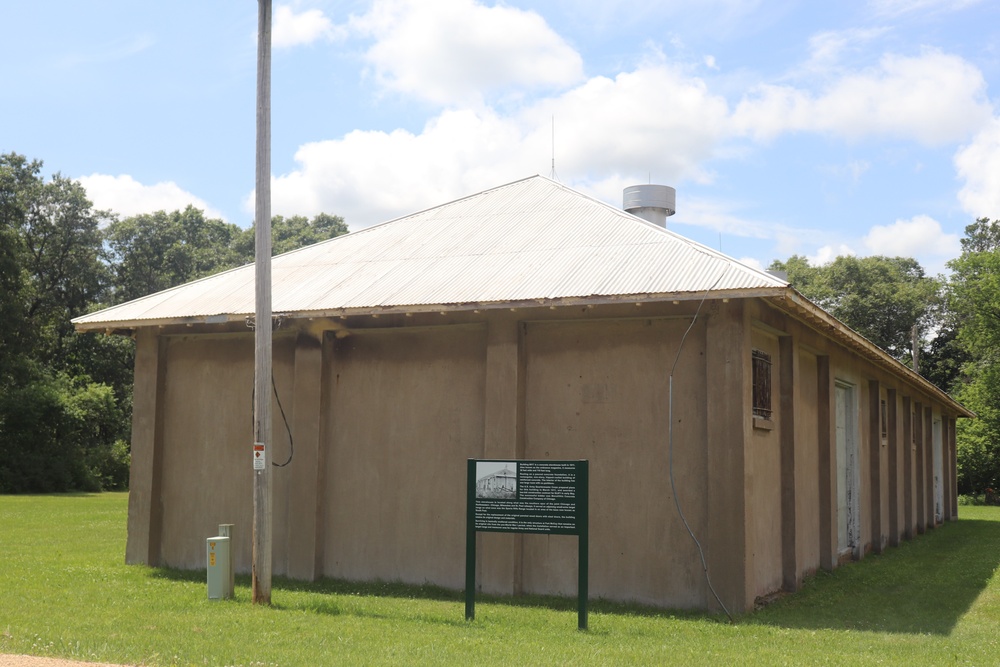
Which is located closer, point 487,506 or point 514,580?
point 487,506

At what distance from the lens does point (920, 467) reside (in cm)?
2780

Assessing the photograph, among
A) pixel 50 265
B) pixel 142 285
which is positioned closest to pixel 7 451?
pixel 50 265

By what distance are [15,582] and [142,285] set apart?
152 feet

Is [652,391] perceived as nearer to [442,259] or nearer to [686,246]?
[686,246]

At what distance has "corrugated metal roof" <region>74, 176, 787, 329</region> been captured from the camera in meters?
12.0

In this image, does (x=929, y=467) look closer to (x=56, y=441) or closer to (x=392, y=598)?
(x=392, y=598)

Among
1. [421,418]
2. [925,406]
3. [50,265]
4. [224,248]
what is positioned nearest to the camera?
[421,418]

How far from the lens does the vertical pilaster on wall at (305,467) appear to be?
13750mm

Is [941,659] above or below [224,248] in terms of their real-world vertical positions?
below

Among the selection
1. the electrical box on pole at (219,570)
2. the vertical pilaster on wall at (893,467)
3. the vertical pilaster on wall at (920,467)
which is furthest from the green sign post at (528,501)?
the vertical pilaster on wall at (920,467)

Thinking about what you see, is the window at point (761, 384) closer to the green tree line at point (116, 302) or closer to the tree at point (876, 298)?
the green tree line at point (116, 302)

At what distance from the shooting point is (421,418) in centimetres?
1355

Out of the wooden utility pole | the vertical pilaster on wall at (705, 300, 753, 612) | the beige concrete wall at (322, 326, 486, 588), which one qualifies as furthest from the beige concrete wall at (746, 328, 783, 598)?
the wooden utility pole

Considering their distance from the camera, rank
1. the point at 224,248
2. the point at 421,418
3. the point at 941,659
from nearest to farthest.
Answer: the point at 941,659 < the point at 421,418 < the point at 224,248
